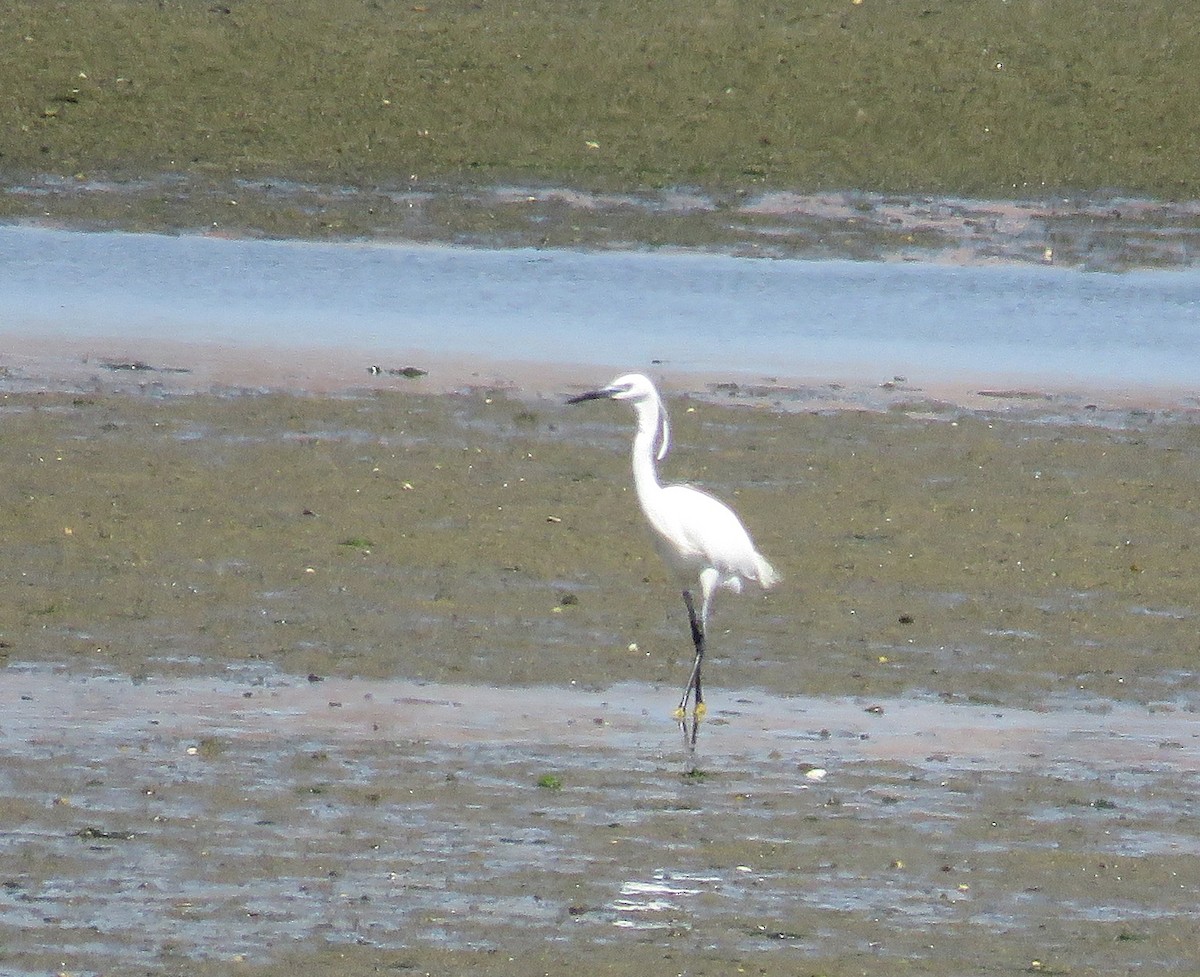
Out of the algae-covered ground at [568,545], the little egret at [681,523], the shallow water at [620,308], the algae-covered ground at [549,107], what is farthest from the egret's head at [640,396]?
the algae-covered ground at [549,107]

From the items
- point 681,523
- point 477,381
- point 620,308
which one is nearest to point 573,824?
point 681,523

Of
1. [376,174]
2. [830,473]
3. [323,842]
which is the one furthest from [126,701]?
[376,174]

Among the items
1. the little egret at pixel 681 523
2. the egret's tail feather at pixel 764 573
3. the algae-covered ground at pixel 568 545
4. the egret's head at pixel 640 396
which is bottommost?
the algae-covered ground at pixel 568 545

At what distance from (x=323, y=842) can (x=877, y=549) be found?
15.0 feet

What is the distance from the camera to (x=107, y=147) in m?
20.8

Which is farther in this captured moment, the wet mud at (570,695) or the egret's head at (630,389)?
the egret's head at (630,389)

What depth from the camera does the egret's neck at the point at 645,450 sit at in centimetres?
893

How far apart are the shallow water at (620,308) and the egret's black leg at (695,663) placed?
5.69 meters

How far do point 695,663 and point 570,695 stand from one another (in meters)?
0.51

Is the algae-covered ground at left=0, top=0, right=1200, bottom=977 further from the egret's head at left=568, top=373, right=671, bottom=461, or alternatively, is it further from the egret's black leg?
the egret's head at left=568, top=373, right=671, bottom=461

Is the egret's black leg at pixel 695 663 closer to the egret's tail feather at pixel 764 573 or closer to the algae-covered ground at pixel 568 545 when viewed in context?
the algae-covered ground at pixel 568 545

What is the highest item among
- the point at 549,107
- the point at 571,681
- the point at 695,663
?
the point at 549,107

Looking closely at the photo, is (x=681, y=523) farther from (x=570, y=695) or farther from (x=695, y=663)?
(x=570, y=695)

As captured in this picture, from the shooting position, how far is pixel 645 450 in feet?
29.3
